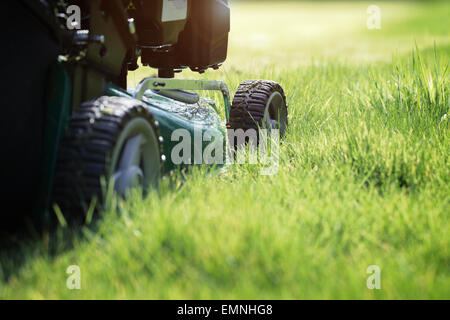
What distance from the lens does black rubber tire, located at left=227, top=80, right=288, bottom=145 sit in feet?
9.53

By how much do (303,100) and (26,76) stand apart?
217 cm

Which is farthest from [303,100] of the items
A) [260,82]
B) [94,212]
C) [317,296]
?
[317,296]

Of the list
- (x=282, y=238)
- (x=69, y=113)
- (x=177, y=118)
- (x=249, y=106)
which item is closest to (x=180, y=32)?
(x=249, y=106)

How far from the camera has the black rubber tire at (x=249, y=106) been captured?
114 inches

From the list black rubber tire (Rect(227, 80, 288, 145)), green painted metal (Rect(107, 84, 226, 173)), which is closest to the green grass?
green painted metal (Rect(107, 84, 226, 173))

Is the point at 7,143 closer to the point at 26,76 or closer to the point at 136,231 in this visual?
the point at 26,76

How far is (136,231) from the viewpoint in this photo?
5.07 ft

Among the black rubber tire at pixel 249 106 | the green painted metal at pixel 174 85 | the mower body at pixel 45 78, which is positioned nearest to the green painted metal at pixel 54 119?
the mower body at pixel 45 78

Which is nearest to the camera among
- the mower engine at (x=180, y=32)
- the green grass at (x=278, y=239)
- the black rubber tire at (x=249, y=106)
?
the green grass at (x=278, y=239)

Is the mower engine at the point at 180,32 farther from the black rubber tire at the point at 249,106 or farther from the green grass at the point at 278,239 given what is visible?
the green grass at the point at 278,239

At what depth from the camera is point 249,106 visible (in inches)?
115

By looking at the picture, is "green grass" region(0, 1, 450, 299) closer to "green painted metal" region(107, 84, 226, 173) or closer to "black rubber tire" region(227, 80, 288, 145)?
"green painted metal" region(107, 84, 226, 173)

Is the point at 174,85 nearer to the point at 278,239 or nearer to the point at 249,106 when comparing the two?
the point at 249,106

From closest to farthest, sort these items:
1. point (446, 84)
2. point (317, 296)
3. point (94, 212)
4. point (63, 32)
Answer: point (317, 296) → point (94, 212) → point (63, 32) → point (446, 84)
